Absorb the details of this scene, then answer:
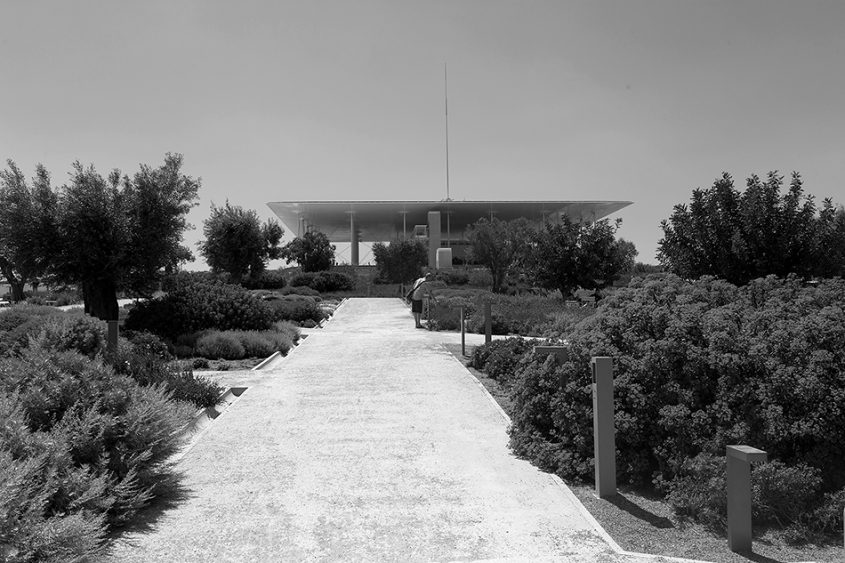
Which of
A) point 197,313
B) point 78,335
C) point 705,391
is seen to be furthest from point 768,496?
point 197,313

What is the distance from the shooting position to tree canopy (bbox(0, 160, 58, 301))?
16719 mm

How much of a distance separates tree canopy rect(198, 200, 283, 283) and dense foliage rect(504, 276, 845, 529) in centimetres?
3103

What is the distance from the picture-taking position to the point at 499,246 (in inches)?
1654

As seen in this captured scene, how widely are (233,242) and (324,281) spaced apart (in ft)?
61.6

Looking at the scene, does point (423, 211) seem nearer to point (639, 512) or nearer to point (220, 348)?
point (220, 348)

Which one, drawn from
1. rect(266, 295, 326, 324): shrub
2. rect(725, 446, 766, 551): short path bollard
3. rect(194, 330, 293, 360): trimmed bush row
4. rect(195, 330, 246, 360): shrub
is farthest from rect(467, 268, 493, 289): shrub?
rect(725, 446, 766, 551): short path bollard

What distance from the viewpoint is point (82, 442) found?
4887 mm

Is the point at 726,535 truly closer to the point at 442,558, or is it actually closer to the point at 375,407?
the point at 442,558

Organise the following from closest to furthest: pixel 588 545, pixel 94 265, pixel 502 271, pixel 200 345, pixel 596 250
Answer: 1. pixel 588 545
2. pixel 200 345
3. pixel 94 265
4. pixel 596 250
5. pixel 502 271

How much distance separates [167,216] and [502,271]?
2772 cm

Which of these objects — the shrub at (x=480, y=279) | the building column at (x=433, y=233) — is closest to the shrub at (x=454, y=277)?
the shrub at (x=480, y=279)

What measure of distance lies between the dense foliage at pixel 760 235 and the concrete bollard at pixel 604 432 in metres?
7.12

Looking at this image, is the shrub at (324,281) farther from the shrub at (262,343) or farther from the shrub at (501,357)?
the shrub at (501,357)

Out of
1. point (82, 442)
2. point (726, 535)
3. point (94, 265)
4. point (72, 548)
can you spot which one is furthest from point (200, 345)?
point (726, 535)
